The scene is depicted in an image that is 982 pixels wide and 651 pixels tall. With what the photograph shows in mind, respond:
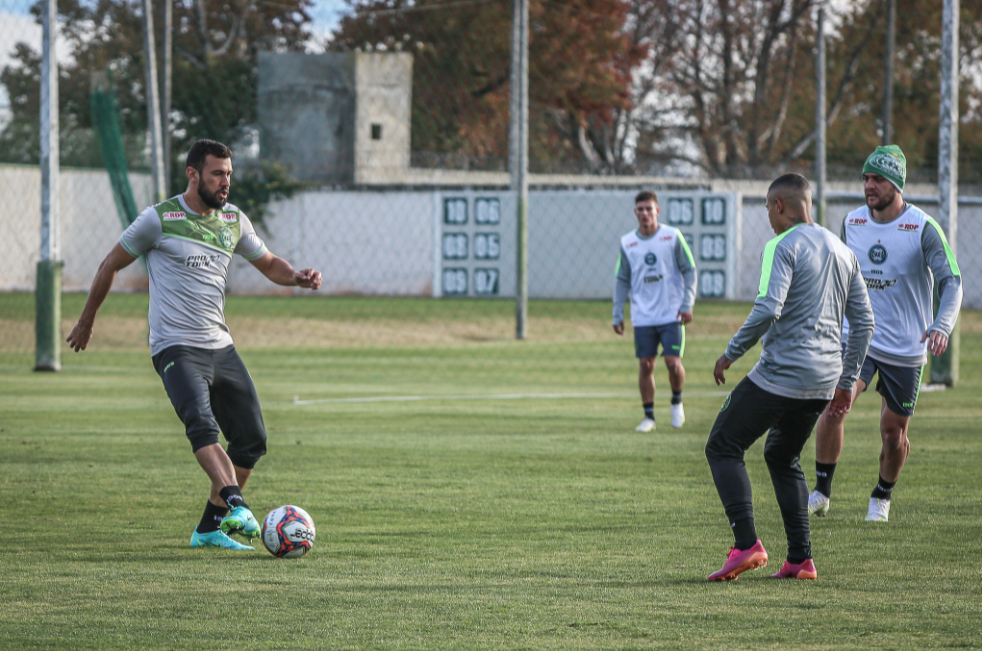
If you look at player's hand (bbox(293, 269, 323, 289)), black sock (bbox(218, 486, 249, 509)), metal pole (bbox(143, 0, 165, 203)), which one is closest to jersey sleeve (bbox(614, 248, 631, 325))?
player's hand (bbox(293, 269, 323, 289))

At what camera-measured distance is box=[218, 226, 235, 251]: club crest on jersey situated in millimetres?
7860

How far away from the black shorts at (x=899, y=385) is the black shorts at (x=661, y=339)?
4.86 meters

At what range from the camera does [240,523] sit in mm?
7023

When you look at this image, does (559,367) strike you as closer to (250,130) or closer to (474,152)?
(474,152)

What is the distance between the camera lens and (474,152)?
125 ft

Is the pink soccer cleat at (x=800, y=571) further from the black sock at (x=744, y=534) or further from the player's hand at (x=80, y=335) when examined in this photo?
the player's hand at (x=80, y=335)

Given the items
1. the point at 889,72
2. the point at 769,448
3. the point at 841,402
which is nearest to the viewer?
the point at 769,448

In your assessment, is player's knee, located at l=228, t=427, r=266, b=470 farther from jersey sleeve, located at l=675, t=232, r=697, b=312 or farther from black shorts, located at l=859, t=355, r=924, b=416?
jersey sleeve, located at l=675, t=232, r=697, b=312

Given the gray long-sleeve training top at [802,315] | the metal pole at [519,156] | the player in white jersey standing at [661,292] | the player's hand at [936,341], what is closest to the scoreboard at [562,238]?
the metal pole at [519,156]

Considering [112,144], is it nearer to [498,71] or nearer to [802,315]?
[498,71]

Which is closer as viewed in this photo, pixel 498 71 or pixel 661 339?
pixel 661 339

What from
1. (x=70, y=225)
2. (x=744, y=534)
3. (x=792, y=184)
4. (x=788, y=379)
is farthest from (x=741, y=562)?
(x=70, y=225)

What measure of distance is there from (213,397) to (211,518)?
71 cm

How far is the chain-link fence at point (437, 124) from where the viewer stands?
34.6m
